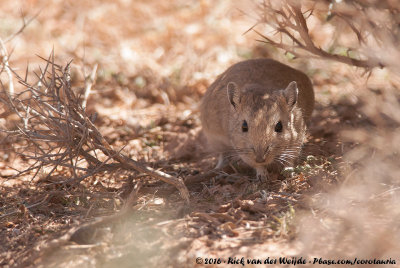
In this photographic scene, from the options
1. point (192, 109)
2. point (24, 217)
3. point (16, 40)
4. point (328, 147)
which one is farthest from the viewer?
point (16, 40)

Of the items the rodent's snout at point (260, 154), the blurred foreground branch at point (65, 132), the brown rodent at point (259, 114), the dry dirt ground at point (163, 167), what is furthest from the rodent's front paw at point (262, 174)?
the blurred foreground branch at point (65, 132)

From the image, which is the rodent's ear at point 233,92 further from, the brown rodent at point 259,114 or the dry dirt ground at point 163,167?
the dry dirt ground at point 163,167

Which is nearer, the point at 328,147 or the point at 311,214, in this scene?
the point at 311,214

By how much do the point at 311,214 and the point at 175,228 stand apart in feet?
3.90

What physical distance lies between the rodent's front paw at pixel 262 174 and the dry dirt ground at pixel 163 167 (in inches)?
4.6

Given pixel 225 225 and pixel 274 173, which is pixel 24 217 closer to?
pixel 225 225

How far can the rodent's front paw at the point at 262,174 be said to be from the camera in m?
4.94

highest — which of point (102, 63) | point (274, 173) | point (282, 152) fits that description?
point (102, 63)

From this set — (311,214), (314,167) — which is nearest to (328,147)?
(314,167)

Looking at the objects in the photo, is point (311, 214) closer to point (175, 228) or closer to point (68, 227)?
point (175, 228)

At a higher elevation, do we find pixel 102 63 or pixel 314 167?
pixel 102 63

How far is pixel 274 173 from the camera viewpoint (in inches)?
206

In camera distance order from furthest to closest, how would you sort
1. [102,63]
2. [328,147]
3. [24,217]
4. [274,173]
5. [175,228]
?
1. [102,63]
2. [328,147]
3. [274,173]
4. [24,217]
5. [175,228]

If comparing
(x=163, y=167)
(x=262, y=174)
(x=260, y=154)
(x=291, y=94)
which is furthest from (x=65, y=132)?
(x=291, y=94)
